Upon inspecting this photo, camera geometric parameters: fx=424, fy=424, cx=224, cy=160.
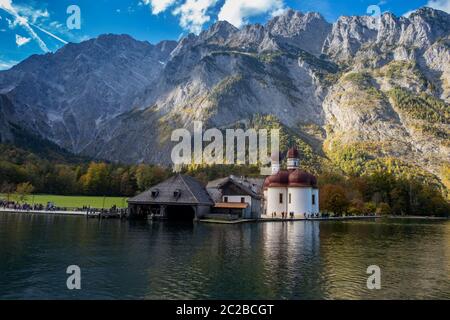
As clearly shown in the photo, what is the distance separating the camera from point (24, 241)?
120 ft

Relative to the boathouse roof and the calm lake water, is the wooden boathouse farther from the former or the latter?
the calm lake water

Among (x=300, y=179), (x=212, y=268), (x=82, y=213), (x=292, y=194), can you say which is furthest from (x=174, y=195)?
(x=212, y=268)

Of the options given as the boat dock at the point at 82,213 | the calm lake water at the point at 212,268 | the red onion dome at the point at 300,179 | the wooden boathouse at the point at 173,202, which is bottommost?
the calm lake water at the point at 212,268

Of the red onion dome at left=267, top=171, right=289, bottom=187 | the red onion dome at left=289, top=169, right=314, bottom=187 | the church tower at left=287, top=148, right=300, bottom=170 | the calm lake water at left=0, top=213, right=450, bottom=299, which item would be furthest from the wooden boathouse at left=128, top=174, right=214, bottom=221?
the church tower at left=287, top=148, right=300, bottom=170

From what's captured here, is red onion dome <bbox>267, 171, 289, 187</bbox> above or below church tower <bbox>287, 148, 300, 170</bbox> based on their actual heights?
below

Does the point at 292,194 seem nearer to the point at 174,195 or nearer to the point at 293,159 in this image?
the point at 293,159

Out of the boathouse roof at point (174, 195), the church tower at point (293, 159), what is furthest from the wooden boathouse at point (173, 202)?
the church tower at point (293, 159)

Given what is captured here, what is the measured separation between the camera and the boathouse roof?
69562 millimetres

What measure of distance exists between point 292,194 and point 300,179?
3.74 meters

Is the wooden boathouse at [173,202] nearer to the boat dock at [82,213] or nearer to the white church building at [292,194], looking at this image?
the boat dock at [82,213]

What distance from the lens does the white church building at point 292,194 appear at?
299 feet

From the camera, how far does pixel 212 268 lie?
2644 cm

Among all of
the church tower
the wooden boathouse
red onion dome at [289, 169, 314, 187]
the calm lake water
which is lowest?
the calm lake water

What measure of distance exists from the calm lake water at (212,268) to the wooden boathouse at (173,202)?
2675cm
